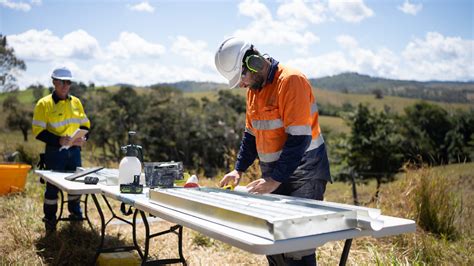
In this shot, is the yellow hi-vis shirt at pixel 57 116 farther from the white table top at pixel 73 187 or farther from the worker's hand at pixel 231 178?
the worker's hand at pixel 231 178

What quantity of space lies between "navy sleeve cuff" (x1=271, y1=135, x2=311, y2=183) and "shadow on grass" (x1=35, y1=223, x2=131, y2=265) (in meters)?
2.49

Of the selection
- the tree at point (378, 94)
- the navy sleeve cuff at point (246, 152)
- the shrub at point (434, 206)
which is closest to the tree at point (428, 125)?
the tree at point (378, 94)

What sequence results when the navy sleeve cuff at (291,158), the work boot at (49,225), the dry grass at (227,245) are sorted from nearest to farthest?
the navy sleeve cuff at (291,158) < the dry grass at (227,245) < the work boot at (49,225)

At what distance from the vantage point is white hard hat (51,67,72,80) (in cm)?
573

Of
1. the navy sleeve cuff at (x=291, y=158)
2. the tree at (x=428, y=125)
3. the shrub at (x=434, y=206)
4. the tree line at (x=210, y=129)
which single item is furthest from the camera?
the tree at (x=428, y=125)

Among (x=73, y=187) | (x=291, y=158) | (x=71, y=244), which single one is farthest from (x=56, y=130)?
(x=291, y=158)

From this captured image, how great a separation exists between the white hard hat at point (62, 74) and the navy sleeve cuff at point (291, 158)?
12.9 feet

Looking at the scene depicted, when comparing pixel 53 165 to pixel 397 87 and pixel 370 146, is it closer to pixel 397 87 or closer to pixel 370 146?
pixel 370 146

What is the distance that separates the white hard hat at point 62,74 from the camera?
226 inches

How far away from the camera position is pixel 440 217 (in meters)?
5.45

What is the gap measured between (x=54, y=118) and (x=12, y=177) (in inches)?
115

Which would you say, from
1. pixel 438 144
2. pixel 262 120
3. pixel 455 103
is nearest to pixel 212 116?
pixel 438 144

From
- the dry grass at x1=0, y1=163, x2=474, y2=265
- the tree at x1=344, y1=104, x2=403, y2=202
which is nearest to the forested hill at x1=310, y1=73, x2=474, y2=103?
the tree at x1=344, y1=104, x2=403, y2=202

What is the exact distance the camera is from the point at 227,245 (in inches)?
205
